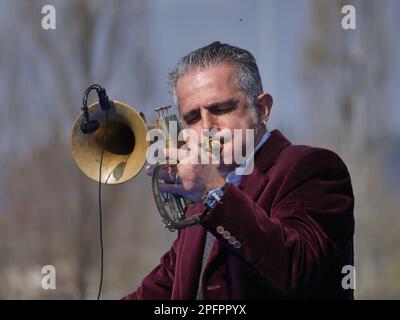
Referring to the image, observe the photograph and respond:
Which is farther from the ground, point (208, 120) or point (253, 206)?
point (208, 120)

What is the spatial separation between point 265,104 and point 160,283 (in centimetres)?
72

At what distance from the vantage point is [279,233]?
2.62 m

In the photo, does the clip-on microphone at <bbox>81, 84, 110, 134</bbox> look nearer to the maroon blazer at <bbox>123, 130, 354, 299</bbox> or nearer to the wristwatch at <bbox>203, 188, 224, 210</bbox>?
the maroon blazer at <bbox>123, 130, 354, 299</bbox>

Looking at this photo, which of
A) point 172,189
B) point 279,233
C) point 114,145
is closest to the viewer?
point 279,233

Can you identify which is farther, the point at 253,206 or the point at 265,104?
the point at 265,104

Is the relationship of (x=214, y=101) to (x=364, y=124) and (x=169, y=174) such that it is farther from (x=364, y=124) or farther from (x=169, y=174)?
(x=364, y=124)

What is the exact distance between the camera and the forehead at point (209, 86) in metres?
2.93

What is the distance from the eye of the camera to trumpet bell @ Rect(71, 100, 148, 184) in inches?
129

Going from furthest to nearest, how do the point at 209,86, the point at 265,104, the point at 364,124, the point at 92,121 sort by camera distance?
the point at 364,124
the point at 92,121
the point at 265,104
the point at 209,86

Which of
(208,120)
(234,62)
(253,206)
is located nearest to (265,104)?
(234,62)

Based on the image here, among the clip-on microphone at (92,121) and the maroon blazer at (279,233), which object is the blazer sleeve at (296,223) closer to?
the maroon blazer at (279,233)
